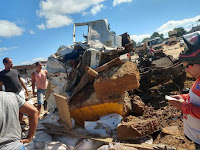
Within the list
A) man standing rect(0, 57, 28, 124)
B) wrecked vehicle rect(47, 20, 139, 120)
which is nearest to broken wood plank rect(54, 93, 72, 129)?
wrecked vehicle rect(47, 20, 139, 120)

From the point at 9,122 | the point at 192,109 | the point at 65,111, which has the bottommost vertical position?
the point at 65,111

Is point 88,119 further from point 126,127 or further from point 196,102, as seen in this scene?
point 196,102

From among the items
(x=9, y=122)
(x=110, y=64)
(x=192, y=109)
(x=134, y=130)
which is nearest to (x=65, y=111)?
(x=110, y=64)

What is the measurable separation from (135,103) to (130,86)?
3.53 ft

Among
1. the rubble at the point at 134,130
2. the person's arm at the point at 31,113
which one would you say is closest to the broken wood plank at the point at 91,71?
the rubble at the point at 134,130

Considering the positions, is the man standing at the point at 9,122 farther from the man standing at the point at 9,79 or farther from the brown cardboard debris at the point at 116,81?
the man standing at the point at 9,79

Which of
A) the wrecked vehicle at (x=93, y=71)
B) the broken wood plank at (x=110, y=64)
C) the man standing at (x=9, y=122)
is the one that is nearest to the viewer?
the man standing at (x=9, y=122)

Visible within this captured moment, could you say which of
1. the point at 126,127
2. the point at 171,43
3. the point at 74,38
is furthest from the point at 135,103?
the point at 171,43

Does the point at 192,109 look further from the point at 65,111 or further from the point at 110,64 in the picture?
the point at 65,111

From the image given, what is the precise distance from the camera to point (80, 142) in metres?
3.32

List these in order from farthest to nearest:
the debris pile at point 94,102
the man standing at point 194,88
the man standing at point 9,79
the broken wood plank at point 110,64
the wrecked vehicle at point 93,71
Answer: the man standing at point 9,79
the broken wood plank at point 110,64
the wrecked vehicle at point 93,71
the debris pile at point 94,102
the man standing at point 194,88

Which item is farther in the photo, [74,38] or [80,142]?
[74,38]

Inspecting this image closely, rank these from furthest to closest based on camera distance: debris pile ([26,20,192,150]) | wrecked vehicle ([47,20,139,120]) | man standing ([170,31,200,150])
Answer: wrecked vehicle ([47,20,139,120]), debris pile ([26,20,192,150]), man standing ([170,31,200,150])

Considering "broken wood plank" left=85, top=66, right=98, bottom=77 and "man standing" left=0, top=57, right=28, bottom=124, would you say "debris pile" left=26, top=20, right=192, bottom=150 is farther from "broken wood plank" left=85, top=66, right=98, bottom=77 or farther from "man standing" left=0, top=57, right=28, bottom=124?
"man standing" left=0, top=57, right=28, bottom=124
